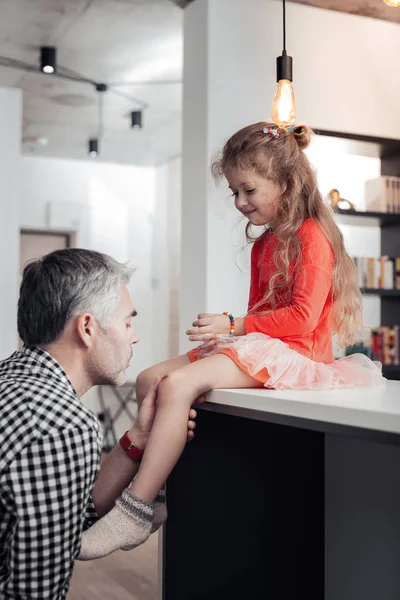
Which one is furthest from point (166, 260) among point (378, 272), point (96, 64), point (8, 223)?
point (378, 272)

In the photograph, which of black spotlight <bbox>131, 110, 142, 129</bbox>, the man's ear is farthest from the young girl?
black spotlight <bbox>131, 110, 142, 129</bbox>

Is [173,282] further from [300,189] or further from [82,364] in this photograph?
[82,364]

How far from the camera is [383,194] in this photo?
A: 16.3 feet

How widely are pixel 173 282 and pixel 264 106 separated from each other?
15.0 ft

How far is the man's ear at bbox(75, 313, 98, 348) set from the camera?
139 centimetres

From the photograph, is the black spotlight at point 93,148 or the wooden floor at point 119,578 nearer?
the wooden floor at point 119,578

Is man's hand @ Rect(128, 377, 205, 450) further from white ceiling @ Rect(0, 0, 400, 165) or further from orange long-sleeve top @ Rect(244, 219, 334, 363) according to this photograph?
white ceiling @ Rect(0, 0, 400, 165)

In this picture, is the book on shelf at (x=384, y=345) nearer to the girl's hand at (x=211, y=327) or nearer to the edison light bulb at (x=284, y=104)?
the edison light bulb at (x=284, y=104)

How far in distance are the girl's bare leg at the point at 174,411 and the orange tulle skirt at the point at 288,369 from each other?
36 mm

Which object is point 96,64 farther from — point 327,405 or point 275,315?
point 327,405

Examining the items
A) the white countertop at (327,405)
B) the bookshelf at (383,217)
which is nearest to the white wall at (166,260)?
the bookshelf at (383,217)

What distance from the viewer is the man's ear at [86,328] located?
54.7 inches

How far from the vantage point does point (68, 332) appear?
1.40 meters

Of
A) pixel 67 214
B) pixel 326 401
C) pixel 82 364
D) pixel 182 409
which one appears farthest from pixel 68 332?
pixel 67 214
